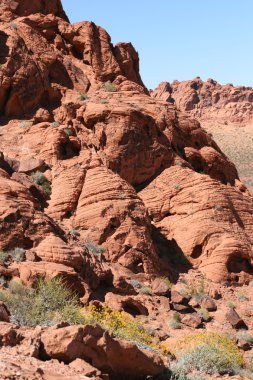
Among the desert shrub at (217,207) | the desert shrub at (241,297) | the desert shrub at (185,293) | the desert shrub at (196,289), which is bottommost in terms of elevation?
the desert shrub at (241,297)

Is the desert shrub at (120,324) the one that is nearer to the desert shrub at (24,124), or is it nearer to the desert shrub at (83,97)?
the desert shrub at (24,124)

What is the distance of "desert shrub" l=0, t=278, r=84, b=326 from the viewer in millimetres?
10227

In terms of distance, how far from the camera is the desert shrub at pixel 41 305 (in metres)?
10.2

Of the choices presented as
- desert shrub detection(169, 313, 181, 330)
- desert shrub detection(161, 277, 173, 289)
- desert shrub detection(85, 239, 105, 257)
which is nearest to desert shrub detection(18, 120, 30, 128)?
desert shrub detection(85, 239, 105, 257)

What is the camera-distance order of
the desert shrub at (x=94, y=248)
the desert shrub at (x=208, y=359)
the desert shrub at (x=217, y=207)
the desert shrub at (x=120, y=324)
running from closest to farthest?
the desert shrub at (x=208, y=359) → the desert shrub at (x=120, y=324) → the desert shrub at (x=94, y=248) → the desert shrub at (x=217, y=207)

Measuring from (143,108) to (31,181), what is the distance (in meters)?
8.28

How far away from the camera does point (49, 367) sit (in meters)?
7.00

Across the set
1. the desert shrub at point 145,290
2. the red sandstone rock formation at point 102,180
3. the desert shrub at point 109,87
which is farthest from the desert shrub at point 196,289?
the desert shrub at point 109,87

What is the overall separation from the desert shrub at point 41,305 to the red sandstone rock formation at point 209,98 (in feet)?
360

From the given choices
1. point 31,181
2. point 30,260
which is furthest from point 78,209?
point 30,260

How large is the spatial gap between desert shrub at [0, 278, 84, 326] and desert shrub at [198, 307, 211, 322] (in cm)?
626

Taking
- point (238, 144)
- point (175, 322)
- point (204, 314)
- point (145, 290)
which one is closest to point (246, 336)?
point (204, 314)

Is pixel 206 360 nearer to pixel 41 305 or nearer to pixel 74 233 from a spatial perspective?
pixel 41 305

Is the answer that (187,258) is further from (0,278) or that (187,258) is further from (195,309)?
(0,278)
